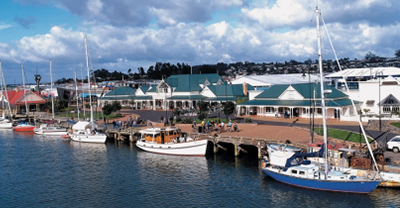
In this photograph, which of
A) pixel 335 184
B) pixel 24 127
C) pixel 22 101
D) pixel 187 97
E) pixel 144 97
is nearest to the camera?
pixel 335 184

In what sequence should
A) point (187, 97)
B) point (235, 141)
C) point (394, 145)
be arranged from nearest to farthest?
point (394, 145), point (235, 141), point (187, 97)

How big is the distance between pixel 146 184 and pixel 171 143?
10.7m

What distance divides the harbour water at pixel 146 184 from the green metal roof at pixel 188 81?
42.2 meters

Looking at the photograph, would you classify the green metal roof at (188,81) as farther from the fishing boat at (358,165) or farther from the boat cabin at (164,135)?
the fishing boat at (358,165)

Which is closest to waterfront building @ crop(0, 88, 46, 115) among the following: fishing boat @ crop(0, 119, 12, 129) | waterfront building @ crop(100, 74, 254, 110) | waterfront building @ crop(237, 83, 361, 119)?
fishing boat @ crop(0, 119, 12, 129)

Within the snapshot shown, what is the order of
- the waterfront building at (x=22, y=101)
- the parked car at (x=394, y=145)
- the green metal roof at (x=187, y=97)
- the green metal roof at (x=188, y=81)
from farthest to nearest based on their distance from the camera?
the waterfront building at (x=22, y=101) < the green metal roof at (x=188, y=81) < the green metal roof at (x=187, y=97) < the parked car at (x=394, y=145)

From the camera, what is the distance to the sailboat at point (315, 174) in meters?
27.2

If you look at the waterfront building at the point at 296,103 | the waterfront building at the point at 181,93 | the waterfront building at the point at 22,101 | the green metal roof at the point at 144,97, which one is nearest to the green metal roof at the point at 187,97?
the waterfront building at the point at 181,93

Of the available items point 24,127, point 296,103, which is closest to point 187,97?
point 296,103

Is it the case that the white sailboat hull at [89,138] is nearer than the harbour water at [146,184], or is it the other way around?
the harbour water at [146,184]

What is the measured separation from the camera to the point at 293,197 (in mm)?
27891

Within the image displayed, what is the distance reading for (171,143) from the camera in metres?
42.4

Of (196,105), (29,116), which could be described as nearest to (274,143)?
(196,105)

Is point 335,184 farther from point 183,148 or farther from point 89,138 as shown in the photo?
point 89,138
